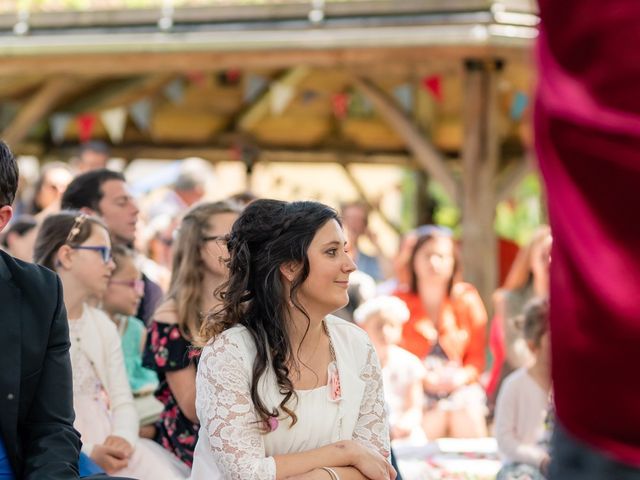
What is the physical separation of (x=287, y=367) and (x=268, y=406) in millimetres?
119

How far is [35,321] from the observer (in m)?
2.63

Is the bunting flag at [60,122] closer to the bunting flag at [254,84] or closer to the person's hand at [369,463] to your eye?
the bunting flag at [254,84]

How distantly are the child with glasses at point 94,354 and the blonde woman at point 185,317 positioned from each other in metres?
0.10

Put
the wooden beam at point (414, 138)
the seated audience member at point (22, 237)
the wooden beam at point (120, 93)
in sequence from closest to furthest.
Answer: the seated audience member at point (22, 237)
the wooden beam at point (414, 138)
the wooden beam at point (120, 93)

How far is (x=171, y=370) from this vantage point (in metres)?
3.98

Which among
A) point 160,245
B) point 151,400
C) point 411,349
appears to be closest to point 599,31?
point 151,400

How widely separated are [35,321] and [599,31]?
172 centimetres

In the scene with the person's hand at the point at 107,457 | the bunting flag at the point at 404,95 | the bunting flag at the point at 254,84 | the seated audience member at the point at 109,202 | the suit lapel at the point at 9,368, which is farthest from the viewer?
the bunting flag at the point at 254,84

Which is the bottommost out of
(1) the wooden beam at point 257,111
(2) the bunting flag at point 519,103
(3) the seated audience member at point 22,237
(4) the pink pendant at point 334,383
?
(1) the wooden beam at point 257,111

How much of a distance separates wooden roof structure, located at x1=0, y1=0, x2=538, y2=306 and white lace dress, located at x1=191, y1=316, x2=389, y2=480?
4612 mm

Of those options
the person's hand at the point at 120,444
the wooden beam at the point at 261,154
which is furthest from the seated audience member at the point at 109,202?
the wooden beam at the point at 261,154

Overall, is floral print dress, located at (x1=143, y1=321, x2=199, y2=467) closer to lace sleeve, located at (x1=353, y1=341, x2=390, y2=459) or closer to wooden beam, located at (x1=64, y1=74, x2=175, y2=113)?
lace sleeve, located at (x1=353, y1=341, x2=390, y2=459)

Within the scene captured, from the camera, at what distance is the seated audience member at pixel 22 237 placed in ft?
18.9

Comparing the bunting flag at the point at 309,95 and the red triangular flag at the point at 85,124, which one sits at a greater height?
the bunting flag at the point at 309,95
